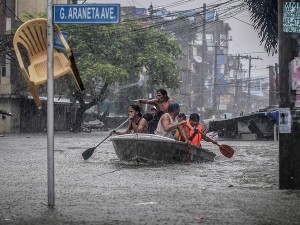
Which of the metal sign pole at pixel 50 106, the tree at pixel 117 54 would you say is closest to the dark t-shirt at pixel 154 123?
the metal sign pole at pixel 50 106

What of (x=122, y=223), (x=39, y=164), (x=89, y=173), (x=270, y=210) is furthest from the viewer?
(x=39, y=164)

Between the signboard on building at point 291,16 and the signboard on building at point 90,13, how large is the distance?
2.75m

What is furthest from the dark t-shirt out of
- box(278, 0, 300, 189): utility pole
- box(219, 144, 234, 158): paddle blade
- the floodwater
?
box(278, 0, 300, 189): utility pole

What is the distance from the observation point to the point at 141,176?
11266 mm

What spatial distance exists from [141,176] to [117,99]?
49.0m

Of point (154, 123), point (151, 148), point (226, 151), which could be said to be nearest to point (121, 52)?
point (154, 123)

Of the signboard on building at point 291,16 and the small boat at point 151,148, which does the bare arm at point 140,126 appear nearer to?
the small boat at point 151,148

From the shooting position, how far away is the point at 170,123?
14.0 m

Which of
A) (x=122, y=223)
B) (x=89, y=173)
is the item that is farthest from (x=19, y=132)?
(x=122, y=223)

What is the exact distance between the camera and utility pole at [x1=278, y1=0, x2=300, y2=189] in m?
8.40

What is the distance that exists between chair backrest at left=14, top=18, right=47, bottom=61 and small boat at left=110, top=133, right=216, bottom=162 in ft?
19.5

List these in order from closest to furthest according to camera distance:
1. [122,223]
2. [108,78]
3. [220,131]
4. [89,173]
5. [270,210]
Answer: [122,223] < [270,210] < [89,173] < [220,131] < [108,78]

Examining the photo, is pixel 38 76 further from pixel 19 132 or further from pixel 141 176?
pixel 19 132

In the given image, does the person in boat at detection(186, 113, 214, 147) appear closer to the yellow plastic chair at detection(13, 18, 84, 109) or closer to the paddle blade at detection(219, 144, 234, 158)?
the paddle blade at detection(219, 144, 234, 158)
